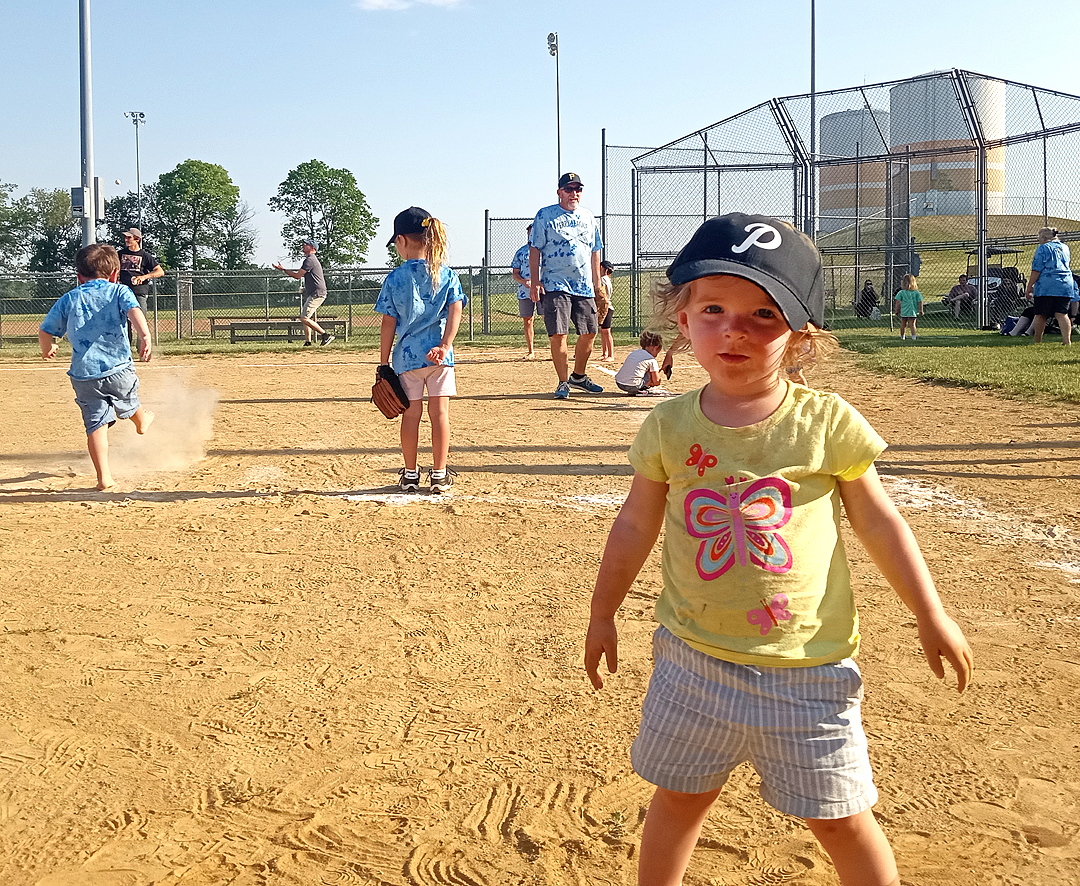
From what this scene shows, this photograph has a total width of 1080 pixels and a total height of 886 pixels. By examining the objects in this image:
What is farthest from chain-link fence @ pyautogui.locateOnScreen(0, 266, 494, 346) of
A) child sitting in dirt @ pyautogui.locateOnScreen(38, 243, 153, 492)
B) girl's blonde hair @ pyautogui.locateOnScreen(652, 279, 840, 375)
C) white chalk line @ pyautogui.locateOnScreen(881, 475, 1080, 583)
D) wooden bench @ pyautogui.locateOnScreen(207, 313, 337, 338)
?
girl's blonde hair @ pyautogui.locateOnScreen(652, 279, 840, 375)

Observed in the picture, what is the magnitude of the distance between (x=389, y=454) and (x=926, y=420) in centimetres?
447

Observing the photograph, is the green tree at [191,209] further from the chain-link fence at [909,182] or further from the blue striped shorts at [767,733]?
the blue striped shorts at [767,733]

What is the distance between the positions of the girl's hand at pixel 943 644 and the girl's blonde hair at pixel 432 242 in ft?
14.6

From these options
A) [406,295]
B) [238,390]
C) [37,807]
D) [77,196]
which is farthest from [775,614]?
[77,196]

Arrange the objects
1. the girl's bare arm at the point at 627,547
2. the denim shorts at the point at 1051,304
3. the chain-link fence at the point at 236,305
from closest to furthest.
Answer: the girl's bare arm at the point at 627,547
the denim shorts at the point at 1051,304
the chain-link fence at the point at 236,305

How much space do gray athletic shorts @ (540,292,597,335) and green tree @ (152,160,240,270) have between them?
69.5 m

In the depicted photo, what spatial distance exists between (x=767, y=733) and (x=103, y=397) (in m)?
5.58

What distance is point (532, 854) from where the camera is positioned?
2.33 meters

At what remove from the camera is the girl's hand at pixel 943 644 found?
185 centimetres

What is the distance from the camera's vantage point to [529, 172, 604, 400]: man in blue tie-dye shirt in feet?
34.1

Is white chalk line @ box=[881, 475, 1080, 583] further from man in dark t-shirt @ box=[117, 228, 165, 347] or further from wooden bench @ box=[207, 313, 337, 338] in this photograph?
wooden bench @ box=[207, 313, 337, 338]

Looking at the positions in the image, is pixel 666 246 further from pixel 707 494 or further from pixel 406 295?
pixel 707 494

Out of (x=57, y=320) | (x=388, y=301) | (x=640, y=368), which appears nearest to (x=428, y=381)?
(x=388, y=301)

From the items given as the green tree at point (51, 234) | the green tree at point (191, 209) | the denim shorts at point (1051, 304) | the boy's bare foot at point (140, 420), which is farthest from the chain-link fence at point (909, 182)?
the green tree at point (191, 209)
